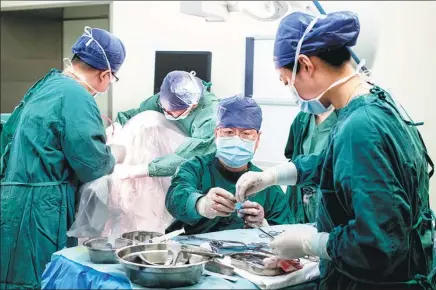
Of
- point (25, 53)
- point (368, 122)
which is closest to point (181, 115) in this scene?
point (368, 122)

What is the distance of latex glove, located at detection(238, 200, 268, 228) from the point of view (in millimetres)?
2223

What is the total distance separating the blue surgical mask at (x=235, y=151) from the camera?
2328 millimetres

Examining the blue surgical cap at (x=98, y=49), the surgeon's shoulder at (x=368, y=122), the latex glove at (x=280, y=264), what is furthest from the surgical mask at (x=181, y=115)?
the surgeon's shoulder at (x=368, y=122)

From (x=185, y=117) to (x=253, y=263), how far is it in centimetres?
139

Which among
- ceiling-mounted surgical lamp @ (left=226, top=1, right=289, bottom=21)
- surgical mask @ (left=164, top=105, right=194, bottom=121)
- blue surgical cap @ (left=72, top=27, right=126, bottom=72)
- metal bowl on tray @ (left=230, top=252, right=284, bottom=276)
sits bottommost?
metal bowl on tray @ (left=230, top=252, right=284, bottom=276)

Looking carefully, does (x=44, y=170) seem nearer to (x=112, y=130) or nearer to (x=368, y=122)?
(x=112, y=130)

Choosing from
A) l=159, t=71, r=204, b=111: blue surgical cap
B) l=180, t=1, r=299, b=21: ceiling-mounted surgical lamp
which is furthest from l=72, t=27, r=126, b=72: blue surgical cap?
l=180, t=1, r=299, b=21: ceiling-mounted surgical lamp

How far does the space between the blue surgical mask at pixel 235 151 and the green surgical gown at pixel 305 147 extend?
36cm

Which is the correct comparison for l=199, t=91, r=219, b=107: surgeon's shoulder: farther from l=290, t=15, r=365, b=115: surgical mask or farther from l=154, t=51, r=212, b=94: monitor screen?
l=290, t=15, r=365, b=115: surgical mask

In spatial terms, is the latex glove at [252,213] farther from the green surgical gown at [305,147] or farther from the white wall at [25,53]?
the white wall at [25,53]

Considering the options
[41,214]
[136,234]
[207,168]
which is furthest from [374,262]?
[41,214]

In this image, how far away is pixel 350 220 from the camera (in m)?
1.47

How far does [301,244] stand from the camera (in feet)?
5.30

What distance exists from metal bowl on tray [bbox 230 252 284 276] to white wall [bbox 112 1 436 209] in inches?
50.5
